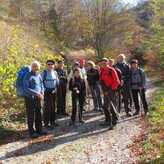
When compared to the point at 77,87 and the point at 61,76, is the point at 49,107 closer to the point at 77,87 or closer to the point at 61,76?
the point at 77,87

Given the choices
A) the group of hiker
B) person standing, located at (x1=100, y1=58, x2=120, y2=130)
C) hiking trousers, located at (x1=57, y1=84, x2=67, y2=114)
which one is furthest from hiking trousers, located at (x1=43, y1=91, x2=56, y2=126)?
hiking trousers, located at (x1=57, y1=84, x2=67, y2=114)

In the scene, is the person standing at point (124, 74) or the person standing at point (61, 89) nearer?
the person standing at point (124, 74)

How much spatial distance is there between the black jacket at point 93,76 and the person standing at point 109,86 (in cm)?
286

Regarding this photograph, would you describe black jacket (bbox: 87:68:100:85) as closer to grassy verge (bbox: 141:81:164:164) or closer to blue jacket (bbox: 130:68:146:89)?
blue jacket (bbox: 130:68:146:89)

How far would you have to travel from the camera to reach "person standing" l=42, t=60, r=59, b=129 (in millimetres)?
16141

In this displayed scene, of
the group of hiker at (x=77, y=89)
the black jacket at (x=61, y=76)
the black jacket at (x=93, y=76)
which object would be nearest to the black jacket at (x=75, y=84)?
the group of hiker at (x=77, y=89)

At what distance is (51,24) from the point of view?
41.8 metres

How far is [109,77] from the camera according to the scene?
15.7 metres

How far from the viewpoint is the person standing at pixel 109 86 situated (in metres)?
15.7

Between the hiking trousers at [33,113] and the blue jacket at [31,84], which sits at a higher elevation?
the blue jacket at [31,84]

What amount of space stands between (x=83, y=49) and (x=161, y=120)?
25965 mm

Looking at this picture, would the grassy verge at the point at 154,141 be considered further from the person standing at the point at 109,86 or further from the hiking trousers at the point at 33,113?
the hiking trousers at the point at 33,113

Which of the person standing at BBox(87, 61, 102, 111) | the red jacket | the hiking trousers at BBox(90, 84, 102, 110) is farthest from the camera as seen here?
the hiking trousers at BBox(90, 84, 102, 110)

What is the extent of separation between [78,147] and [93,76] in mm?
5742
